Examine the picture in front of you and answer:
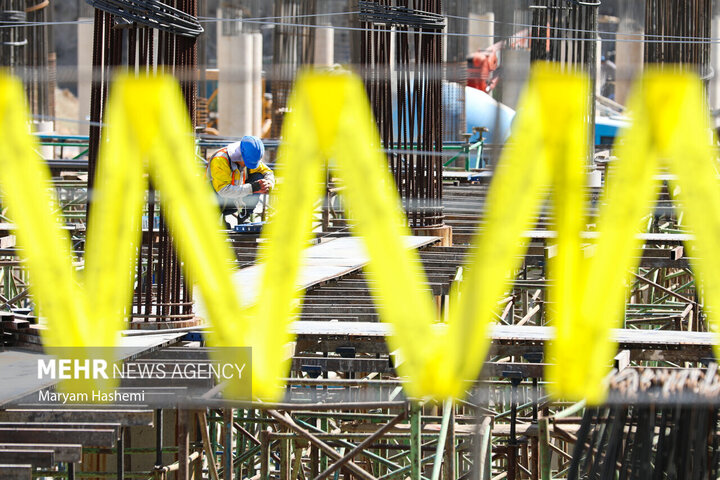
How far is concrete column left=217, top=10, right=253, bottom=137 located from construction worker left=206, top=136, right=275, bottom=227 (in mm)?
34227

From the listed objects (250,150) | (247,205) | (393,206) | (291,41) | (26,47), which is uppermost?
(291,41)

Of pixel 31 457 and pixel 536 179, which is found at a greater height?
pixel 536 179

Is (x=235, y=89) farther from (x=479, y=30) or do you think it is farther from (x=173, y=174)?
(x=173, y=174)

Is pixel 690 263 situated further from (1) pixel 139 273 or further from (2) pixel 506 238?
(2) pixel 506 238

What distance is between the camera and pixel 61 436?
33.3ft

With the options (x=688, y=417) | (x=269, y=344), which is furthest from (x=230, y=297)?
(x=688, y=417)

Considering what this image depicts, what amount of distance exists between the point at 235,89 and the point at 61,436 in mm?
47670

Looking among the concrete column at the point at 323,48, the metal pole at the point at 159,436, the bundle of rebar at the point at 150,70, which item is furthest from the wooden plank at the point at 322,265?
the concrete column at the point at 323,48

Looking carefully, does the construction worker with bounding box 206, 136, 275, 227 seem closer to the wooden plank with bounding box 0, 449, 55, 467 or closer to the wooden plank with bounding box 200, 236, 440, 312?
the wooden plank with bounding box 200, 236, 440, 312

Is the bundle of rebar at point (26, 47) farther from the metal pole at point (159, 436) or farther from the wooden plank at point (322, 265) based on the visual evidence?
the metal pole at point (159, 436)

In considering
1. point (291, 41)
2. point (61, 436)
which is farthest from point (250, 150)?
point (291, 41)

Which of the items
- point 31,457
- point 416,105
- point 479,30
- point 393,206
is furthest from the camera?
point 479,30

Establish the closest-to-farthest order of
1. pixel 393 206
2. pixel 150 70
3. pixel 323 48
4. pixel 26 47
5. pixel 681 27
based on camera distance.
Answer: pixel 393 206 → pixel 150 70 → pixel 681 27 → pixel 26 47 → pixel 323 48

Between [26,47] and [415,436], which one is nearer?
[415,436]
